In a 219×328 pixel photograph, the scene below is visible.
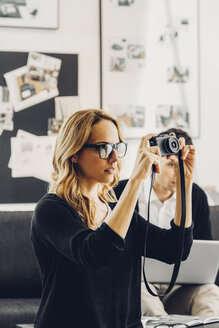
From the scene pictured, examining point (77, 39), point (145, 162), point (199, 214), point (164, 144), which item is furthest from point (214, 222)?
point (145, 162)

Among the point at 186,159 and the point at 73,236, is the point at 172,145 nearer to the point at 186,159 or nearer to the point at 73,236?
the point at 186,159

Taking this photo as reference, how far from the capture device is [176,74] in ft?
11.3

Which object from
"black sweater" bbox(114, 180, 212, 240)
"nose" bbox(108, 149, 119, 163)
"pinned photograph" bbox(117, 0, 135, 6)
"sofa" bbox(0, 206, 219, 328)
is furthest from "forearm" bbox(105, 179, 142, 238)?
"pinned photograph" bbox(117, 0, 135, 6)

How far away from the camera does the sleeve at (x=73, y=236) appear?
1.37 m

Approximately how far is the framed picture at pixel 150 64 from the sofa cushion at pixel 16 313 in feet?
4.02

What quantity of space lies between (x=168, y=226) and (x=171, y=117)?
3.03ft

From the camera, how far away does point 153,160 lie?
1.44 meters

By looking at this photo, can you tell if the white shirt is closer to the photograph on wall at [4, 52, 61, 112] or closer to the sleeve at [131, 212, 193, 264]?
the photograph on wall at [4, 52, 61, 112]

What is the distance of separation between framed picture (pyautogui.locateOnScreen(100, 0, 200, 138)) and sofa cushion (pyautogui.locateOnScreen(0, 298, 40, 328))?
123cm

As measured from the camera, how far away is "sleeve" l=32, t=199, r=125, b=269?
4.50 feet

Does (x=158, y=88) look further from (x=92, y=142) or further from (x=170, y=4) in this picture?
(x=92, y=142)

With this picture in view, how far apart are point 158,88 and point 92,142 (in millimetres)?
1959

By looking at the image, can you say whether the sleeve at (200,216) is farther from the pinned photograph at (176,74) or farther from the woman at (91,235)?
the woman at (91,235)

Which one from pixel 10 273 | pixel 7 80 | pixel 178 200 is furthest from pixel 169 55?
pixel 178 200
